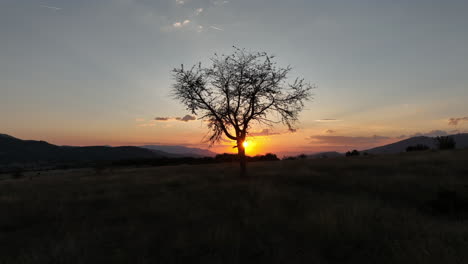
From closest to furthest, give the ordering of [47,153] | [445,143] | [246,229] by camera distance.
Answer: [246,229]
[445,143]
[47,153]

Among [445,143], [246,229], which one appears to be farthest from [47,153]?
[445,143]

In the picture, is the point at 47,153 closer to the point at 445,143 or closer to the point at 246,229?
the point at 246,229

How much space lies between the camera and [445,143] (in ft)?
125

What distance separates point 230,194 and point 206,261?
6837 millimetres

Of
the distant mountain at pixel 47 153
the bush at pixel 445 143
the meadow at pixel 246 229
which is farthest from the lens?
the distant mountain at pixel 47 153

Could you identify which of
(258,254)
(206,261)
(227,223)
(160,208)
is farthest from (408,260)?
(160,208)

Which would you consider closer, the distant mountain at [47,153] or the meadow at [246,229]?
the meadow at [246,229]

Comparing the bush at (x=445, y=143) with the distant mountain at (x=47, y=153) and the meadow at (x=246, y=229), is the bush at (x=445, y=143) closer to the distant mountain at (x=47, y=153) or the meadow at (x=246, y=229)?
the meadow at (x=246, y=229)

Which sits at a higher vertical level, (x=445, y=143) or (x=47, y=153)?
(x=47, y=153)

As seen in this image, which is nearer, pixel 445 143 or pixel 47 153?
pixel 445 143

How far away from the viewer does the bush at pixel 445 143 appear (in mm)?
37625

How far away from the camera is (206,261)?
187 inches

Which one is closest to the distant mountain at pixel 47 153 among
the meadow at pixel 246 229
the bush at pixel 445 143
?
the bush at pixel 445 143

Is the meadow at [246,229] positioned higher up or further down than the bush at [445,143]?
further down
